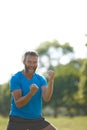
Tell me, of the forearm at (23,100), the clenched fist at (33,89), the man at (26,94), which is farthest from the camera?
the man at (26,94)

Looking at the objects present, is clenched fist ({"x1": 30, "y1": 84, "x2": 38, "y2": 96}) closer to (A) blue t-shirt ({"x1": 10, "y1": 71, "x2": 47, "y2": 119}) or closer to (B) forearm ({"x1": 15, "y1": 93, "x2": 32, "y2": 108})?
(B) forearm ({"x1": 15, "y1": 93, "x2": 32, "y2": 108})

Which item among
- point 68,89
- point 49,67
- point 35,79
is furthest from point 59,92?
point 35,79

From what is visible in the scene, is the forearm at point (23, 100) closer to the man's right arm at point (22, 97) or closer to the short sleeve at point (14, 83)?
the man's right arm at point (22, 97)

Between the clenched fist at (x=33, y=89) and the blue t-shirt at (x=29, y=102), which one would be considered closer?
the clenched fist at (x=33, y=89)

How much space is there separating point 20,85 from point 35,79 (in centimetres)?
28

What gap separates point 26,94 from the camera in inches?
298

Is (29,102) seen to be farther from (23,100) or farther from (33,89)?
(33,89)

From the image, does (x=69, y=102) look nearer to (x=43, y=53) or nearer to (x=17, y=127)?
(x=43, y=53)

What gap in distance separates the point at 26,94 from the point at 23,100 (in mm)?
130

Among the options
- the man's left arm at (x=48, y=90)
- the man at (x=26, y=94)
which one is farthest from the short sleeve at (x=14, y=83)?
the man's left arm at (x=48, y=90)

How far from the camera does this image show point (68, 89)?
217ft

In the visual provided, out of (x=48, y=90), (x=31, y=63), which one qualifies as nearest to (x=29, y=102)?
(x=48, y=90)

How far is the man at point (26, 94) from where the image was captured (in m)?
7.68

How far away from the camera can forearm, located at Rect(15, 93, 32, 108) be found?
7.38 meters
